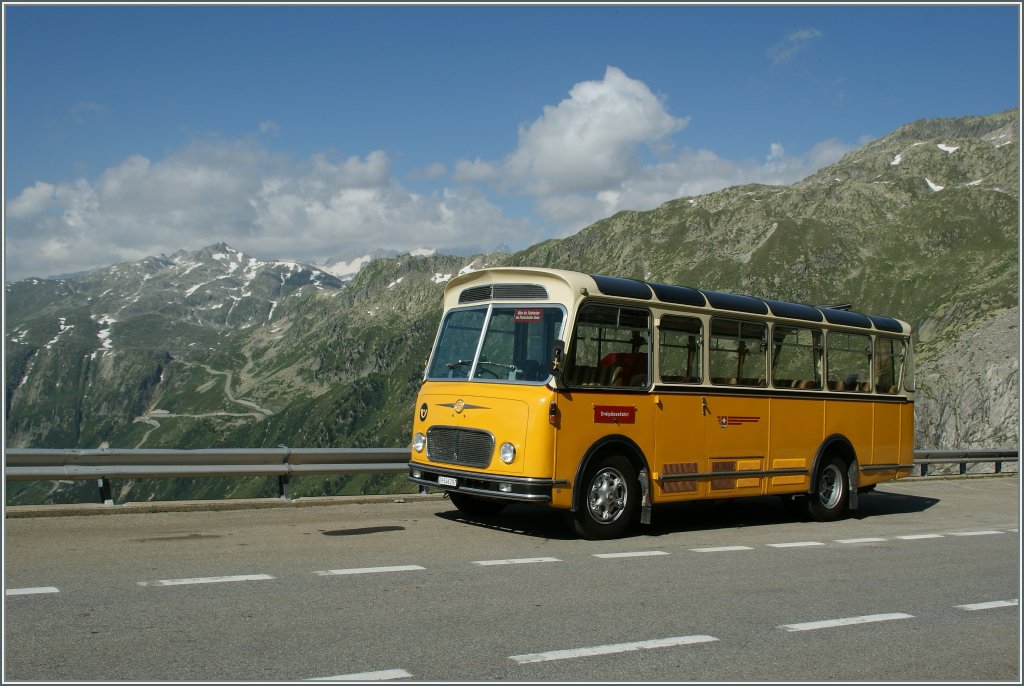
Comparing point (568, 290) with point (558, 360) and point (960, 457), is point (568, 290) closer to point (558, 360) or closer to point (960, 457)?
point (558, 360)

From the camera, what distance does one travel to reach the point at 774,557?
36.3ft

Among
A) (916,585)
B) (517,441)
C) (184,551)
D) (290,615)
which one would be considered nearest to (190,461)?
(184,551)

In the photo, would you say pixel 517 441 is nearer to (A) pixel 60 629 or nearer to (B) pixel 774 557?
(B) pixel 774 557

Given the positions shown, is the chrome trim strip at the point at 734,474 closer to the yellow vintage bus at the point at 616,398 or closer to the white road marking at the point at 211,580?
the yellow vintage bus at the point at 616,398

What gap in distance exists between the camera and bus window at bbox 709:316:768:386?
43.9 feet

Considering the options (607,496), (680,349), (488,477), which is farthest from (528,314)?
(607,496)

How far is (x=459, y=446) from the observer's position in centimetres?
1205

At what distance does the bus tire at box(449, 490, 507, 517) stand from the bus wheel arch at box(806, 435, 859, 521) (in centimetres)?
486

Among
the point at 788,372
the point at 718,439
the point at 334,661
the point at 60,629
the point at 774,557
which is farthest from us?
the point at 788,372

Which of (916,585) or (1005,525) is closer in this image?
(916,585)

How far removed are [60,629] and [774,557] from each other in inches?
294

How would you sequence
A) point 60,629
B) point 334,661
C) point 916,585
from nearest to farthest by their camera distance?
point 334,661 → point 60,629 → point 916,585

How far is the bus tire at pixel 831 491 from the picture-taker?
15.0m

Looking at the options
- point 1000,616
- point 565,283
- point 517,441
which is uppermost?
point 565,283
